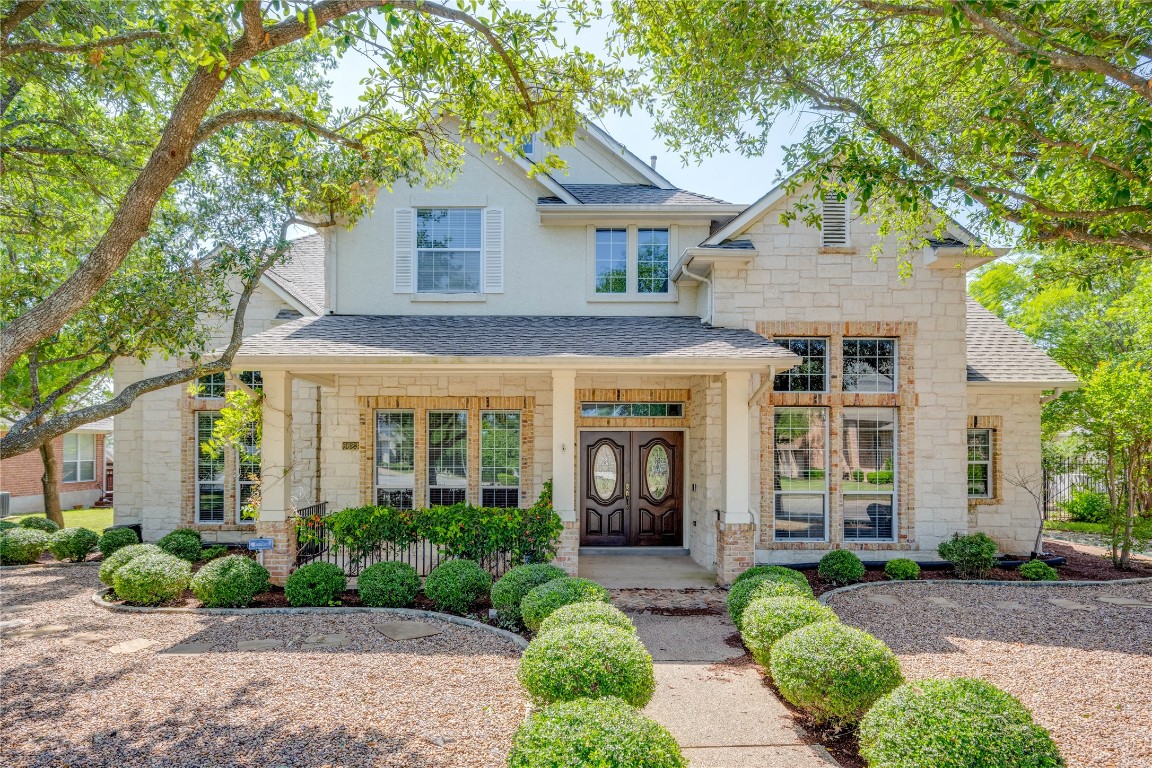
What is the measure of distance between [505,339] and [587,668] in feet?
19.4

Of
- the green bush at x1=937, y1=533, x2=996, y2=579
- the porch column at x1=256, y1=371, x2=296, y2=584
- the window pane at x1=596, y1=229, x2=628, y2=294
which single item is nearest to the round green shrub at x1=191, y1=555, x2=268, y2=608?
the porch column at x1=256, y1=371, x2=296, y2=584

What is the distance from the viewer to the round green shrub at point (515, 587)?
22.5 ft

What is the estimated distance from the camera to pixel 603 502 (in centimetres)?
1149

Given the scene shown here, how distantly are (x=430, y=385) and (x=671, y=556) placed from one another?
559 cm

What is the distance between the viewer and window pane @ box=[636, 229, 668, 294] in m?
11.1

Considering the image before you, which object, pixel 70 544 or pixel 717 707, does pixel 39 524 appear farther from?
pixel 717 707

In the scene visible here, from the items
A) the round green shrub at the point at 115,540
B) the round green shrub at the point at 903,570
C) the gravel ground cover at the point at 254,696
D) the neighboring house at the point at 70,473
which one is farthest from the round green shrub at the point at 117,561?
the neighboring house at the point at 70,473

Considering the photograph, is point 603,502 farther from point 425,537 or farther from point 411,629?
point 411,629

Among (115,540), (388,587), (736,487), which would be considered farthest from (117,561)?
(736,487)

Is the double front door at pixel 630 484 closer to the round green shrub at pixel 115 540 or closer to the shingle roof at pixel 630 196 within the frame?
the shingle roof at pixel 630 196

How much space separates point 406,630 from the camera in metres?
6.88

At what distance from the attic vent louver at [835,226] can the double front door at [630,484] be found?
14.8 ft

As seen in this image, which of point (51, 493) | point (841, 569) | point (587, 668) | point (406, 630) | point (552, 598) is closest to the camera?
point (587, 668)

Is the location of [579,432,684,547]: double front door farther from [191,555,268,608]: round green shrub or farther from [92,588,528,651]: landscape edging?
[191,555,268,608]: round green shrub
